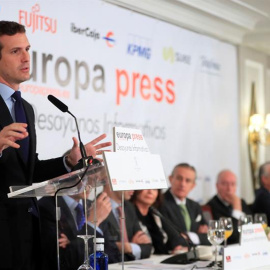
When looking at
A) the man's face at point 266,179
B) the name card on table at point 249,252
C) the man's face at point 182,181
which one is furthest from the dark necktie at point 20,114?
the man's face at point 266,179

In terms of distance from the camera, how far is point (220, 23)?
23.6 ft

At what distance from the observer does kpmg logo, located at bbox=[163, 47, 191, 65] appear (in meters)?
6.58

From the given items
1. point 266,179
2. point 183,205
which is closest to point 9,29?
point 183,205

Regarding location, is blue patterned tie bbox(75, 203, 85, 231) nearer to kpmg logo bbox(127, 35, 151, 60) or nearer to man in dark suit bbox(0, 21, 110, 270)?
man in dark suit bbox(0, 21, 110, 270)

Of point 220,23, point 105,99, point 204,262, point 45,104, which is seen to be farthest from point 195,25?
point 204,262

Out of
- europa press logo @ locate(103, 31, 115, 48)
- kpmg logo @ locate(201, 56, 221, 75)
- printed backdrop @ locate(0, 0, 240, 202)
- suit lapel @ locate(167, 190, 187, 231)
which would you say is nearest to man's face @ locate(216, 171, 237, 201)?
printed backdrop @ locate(0, 0, 240, 202)

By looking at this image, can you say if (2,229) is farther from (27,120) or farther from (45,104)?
(45,104)

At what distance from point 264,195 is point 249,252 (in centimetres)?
334

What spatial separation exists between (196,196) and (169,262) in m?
2.81

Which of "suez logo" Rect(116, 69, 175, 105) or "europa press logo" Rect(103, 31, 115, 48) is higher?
"europa press logo" Rect(103, 31, 115, 48)

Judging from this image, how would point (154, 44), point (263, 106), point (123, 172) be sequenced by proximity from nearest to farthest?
point (123, 172) → point (154, 44) → point (263, 106)

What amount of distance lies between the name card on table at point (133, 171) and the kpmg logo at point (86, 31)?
7.85ft

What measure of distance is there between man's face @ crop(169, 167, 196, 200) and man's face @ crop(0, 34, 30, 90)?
2466 millimetres

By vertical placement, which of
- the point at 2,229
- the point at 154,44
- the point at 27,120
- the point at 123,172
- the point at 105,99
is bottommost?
the point at 2,229
